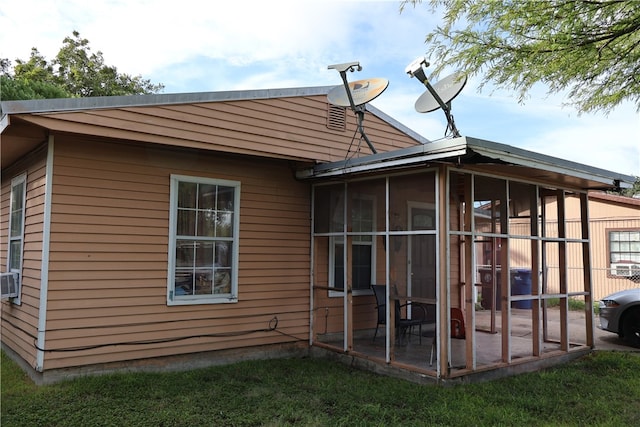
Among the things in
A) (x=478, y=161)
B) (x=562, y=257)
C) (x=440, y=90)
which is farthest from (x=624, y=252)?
(x=478, y=161)

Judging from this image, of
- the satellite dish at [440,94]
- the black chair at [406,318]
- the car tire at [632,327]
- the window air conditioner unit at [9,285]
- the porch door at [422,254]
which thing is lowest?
the car tire at [632,327]

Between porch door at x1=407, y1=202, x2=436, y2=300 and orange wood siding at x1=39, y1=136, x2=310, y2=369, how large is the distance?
1.93m

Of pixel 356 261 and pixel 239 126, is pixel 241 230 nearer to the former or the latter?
pixel 239 126

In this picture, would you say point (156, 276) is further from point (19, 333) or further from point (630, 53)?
point (630, 53)

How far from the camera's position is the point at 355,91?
21.0 ft

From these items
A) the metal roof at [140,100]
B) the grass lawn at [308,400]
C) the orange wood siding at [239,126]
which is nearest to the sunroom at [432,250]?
the grass lawn at [308,400]

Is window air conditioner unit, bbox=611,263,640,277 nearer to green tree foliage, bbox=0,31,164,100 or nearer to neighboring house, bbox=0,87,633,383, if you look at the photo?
neighboring house, bbox=0,87,633,383

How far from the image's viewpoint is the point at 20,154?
595 centimetres

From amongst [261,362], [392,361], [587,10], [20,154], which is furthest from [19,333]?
[587,10]

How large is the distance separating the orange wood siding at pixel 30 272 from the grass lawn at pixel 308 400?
0.40 meters

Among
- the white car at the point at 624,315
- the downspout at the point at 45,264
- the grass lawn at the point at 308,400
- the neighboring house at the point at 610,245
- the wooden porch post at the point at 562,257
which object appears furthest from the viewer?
the neighboring house at the point at 610,245

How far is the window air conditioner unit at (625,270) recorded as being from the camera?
11945mm

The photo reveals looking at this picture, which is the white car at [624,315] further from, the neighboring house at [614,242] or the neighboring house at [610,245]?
the neighboring house at [614,242]

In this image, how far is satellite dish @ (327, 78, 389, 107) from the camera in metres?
6.00
